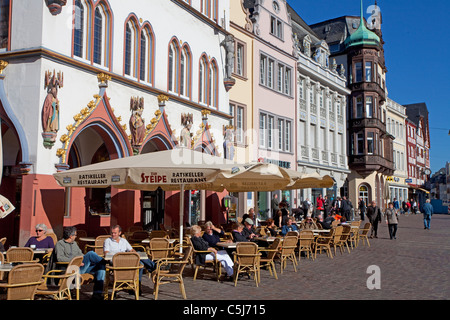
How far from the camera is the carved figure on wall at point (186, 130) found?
19094 millimetres

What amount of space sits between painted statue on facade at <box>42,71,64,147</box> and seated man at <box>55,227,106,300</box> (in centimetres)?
491

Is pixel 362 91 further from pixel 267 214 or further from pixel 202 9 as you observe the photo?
pixel 202 9

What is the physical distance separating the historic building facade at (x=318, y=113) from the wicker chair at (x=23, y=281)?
85.0ft

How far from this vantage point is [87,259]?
834cm

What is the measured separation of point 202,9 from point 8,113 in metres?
10.7

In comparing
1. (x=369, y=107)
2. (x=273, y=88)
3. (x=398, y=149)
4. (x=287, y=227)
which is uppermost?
(x=369, y=107)

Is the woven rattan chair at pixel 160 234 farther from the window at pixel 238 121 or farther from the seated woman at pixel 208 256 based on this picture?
the window at pixel 238 121

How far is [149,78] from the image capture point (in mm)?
17375

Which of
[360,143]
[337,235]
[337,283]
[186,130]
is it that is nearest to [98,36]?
[186,130]

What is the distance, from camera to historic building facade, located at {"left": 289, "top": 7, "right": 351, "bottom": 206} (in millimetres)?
32688

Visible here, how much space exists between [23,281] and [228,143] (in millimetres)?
16482

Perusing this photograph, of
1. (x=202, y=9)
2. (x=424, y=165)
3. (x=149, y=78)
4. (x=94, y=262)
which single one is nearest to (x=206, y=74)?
(x=202, y=9)

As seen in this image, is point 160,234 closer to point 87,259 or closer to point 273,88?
point 87,259

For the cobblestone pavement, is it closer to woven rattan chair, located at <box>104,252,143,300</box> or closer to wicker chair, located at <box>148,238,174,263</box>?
wicker chair, located at <box>148,238,174,263</box>
